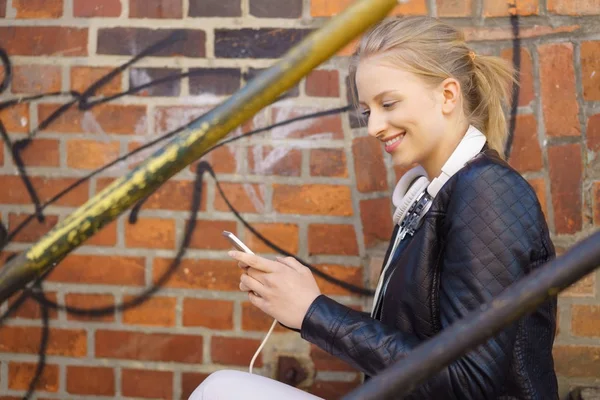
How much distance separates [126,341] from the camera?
6.89 feet

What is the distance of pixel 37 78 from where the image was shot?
2064 millimetres

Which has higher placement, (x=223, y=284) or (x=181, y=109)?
(x=181, y=109)

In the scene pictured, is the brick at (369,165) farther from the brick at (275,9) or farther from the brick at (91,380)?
the brick at (91,380)

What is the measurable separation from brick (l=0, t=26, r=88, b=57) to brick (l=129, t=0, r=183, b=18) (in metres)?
0.16

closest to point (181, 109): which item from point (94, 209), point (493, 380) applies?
point (493, 380)

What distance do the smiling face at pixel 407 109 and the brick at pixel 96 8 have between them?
3.17 ft

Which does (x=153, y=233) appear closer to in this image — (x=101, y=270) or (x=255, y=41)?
(x=101, y=270)

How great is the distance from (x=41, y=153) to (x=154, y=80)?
0.42 m

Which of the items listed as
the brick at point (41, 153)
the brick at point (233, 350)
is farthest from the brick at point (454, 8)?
the brick at point (41, 153)

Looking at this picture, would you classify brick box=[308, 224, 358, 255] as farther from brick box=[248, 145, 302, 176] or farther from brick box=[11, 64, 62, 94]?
brick box=[11, 64, 62, 94]

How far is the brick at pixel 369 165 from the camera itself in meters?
1.96

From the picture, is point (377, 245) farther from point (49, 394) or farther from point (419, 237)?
point (49, 394)

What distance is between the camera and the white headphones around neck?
1.30m

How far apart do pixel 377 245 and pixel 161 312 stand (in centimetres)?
69
